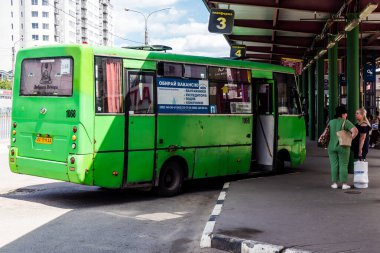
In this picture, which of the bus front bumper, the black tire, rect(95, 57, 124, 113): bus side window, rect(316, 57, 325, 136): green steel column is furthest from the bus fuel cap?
rect(316, 57, 325, 136): green steel column

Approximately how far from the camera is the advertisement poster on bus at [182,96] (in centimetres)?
1126

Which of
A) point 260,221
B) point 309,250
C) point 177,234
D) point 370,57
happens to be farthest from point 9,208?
point 370,57

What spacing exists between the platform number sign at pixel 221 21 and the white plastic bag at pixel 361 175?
281 inches

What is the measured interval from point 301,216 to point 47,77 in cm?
550

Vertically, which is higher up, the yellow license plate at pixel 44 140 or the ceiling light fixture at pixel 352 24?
the ceiling light fixture at pixel 352 24

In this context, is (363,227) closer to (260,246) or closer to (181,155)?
(260,246)

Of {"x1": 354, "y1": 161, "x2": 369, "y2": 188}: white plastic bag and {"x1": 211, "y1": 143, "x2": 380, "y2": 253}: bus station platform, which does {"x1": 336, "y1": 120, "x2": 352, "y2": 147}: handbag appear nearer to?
{"x1": 354, "y1": 161, "x2": 369, "y2": 188}: white plastic bag

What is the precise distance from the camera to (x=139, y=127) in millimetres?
10711

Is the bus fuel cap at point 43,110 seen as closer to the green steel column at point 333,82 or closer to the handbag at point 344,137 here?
the handbag at point 344,137

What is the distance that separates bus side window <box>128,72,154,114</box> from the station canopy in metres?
5.79

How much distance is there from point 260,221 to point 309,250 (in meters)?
1.79

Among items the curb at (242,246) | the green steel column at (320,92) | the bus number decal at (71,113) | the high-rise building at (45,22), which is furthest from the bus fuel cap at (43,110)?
the high-rise building at (45,22)

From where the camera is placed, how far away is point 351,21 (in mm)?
14312

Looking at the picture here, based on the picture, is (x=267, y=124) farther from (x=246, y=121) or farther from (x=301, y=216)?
(x=301, y=216)
